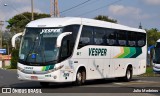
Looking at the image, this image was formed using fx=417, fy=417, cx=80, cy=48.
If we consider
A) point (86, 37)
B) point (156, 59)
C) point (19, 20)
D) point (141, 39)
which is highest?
point (19, 20)

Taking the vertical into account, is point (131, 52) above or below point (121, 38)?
below

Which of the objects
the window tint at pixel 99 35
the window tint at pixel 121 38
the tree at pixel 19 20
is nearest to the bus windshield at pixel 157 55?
the window tint at pixel 121 38

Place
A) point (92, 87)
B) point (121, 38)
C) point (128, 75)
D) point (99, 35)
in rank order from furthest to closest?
point (128, 75) → point (121, 38) → point (99, 35) → point (92, 87)

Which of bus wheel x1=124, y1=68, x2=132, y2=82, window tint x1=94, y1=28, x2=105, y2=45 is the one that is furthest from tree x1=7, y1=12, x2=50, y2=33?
window tint x1=94, y1=28, x2=105, y2=45

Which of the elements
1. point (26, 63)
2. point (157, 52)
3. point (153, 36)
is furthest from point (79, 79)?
point (153, 36)

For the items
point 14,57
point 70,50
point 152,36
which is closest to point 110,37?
point 70,50

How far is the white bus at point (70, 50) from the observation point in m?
19.7

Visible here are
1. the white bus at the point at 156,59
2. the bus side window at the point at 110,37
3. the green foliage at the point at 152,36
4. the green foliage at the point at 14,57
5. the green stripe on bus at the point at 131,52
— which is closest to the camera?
the bus side window at the point at 110,37

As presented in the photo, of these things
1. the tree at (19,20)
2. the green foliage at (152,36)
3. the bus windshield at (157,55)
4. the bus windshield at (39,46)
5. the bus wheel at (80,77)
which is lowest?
the bus wheel at (80,77)

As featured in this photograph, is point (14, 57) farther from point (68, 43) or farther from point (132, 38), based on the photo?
point (68, 43)

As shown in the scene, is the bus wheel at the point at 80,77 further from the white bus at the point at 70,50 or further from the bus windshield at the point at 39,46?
the bus windshield at the point at 39,46

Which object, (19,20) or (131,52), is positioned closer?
(131,52)

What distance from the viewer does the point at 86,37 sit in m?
22.0

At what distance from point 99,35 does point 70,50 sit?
3243 mm
